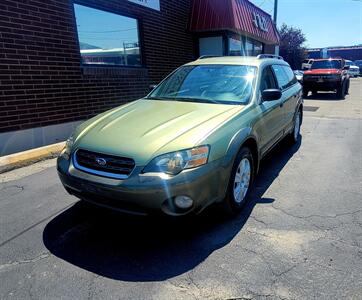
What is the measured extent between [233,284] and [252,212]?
1246 millimetres

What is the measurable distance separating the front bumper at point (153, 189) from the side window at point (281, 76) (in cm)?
279

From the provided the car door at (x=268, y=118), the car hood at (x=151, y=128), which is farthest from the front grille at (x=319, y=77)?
the car hood at (x=151, y=128)

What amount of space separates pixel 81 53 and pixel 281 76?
4.27 meters

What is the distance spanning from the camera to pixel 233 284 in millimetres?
2494

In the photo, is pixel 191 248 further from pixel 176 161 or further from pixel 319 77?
pixel 319 77

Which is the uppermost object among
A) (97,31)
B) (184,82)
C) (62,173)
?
(97,31)

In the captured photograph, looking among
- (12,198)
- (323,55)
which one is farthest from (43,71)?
(323,55)

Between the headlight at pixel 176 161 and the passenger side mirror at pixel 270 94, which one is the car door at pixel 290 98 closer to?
the passenger side mirror at pixel 270 94

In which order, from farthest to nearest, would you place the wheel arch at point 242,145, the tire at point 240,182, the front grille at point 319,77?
Result: the front grille at point 319,77 < the tire at point 240,182 < the wheel arch at point 242,145

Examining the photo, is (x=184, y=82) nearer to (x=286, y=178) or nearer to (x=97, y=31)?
(x=286, y=178)

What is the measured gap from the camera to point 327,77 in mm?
15680

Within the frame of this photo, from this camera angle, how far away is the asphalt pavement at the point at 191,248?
246 cm

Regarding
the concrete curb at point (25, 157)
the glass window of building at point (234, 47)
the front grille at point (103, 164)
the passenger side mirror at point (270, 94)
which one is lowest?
the concrete curb at point (25, 157)

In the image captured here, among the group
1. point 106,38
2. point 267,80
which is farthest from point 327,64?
point 267,80
